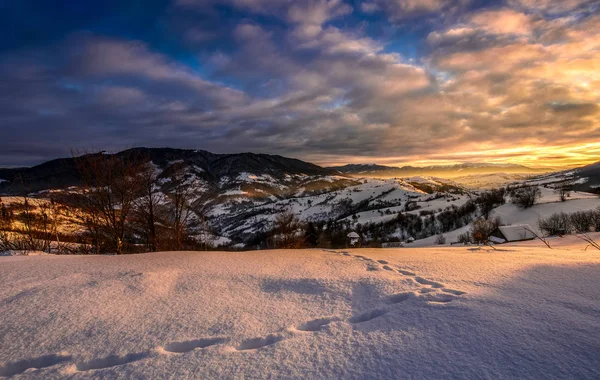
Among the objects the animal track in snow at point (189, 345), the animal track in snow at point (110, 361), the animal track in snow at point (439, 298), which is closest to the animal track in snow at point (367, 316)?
the animal track in snow at point (439, 298)

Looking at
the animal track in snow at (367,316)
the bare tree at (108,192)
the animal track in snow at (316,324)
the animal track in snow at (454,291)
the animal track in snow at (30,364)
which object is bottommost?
the animal track in snow at (30,364)

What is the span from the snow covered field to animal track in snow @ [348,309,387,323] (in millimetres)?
13

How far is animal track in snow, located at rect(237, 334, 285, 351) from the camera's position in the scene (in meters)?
2.75

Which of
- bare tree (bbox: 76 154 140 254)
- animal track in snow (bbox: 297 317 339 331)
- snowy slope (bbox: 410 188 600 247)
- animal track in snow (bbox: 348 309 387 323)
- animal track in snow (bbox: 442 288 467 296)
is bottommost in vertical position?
snowy slope (bbox: 410 188 600 247)

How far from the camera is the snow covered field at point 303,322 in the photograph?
2262mm

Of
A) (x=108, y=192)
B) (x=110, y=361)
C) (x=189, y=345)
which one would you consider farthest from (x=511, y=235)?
(x=110, y=361)

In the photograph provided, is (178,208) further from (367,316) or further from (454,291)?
(454,291)

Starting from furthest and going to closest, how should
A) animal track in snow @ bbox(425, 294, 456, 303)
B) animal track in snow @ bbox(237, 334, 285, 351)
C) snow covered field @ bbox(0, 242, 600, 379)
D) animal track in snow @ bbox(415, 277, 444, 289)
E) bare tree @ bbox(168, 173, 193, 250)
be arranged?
bare tree @ bbox(168, 173, 193, 250) → animal track in snow @ bbox(415, 277, 444, 289) → animal track in snow @ bbox(425, 294, 456, 303) → animal track in snow @ bbox(237, 334, 285, 351) → snow covered field @ bbox(0, 242, 600, 379)

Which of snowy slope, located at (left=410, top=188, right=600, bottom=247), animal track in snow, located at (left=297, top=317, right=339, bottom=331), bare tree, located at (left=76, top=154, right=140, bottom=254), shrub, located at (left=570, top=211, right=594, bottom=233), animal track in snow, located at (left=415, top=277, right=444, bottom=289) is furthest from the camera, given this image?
snowy slope, located at (left=410, top=188, right=600, bottom=247)

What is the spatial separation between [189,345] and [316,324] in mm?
1398

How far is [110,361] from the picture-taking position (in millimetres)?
2574

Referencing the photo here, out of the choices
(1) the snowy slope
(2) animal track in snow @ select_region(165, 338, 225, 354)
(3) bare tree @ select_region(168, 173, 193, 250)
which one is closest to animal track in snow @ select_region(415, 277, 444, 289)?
(2) animal track in snow @ select_region(165, 338, 225, 354)

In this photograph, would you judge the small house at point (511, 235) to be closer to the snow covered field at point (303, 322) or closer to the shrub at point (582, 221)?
the shrub at point (582, 221)

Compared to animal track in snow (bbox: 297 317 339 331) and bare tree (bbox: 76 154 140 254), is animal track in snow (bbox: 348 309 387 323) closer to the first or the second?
animal track in snow (bbox: 297 317 339 331)
